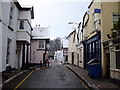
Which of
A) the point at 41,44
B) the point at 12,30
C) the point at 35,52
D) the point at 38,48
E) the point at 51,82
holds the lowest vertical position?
the point at 51,82

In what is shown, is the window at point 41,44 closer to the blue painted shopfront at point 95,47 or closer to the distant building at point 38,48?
the distant building at point 38,48

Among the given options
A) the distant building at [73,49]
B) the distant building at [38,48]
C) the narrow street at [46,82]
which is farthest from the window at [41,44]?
the narrow street at [46,82]

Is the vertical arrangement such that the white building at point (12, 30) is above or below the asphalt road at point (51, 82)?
above

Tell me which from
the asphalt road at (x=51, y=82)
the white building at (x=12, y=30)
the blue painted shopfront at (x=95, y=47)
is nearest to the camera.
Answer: the asphalt road at (x=51, y=82)

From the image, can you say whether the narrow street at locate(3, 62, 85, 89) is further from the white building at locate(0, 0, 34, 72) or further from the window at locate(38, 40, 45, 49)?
the window at locate(38, 40, 45, 49)

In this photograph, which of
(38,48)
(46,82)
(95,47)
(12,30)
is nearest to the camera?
(46,82)

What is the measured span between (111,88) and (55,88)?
3031 millimetres

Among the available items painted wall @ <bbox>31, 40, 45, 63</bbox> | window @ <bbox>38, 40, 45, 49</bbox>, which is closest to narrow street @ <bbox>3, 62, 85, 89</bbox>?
painted wall @ <bbox>31, 40, 45, 63</bbox>

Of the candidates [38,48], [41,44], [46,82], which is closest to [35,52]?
[38,48]

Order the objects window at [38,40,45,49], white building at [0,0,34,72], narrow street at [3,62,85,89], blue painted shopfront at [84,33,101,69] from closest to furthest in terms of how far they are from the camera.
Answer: narrow street at [3,62,85,89]
white building at [0,0,34,72]
blue painted shopfront at [84,33,101,69]
window at [38,40,45,49]

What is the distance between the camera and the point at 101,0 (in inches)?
619

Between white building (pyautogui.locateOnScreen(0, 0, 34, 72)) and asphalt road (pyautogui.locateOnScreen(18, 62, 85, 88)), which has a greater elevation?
white building (pyautogui.locateOnScreen(0, 0, 34, 72))

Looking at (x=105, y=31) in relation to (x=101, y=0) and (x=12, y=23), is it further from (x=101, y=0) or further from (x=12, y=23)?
(x=12, y=23)

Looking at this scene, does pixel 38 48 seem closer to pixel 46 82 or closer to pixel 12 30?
pixel 12 30
